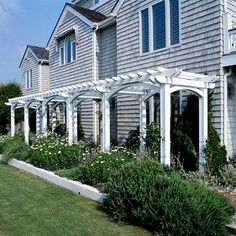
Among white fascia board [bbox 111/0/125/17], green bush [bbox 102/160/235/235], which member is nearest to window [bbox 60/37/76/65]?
white fascia board [bbox 111/0/125/17]

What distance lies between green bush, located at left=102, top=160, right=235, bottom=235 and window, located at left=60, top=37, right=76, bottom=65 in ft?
40.1

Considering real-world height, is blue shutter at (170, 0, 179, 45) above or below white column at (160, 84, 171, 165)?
above

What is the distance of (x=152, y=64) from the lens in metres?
11.9

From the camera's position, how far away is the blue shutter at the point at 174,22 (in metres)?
10.9

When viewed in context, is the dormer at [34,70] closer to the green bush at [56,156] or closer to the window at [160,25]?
the green bush at [56,156]

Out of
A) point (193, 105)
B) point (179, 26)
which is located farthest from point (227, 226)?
point (179, 26)

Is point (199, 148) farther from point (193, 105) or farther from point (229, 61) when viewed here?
point (229, 61)

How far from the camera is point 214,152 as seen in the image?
912 centimetres

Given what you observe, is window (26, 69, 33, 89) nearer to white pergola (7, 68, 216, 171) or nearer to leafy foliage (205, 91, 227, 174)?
white pergola (7, 68, 216, 171)

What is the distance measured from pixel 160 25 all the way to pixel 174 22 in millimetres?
652

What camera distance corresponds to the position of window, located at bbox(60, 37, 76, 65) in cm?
1786

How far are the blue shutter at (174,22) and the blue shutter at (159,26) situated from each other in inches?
13.3

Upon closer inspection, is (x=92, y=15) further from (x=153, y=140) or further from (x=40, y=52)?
(x=153, y=140)

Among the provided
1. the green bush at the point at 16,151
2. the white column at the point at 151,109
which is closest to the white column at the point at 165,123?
the white column at the point at 151,109
